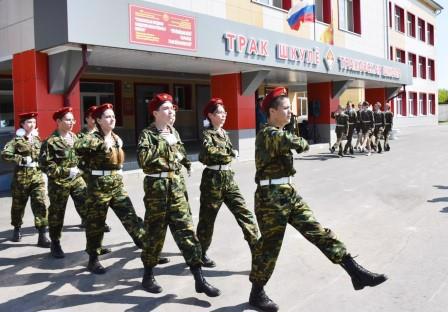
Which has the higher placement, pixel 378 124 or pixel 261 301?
pixel 378 124

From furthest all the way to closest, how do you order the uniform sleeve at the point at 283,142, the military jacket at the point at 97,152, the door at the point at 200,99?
1. the door at the point at 200,99
2. the military jacket at the point at 97,152
3. the uniform sleeve at the point at 283,142

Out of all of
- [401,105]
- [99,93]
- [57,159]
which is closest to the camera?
[57,159]

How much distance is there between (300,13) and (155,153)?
1454 cm

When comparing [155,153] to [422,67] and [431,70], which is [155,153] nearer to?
[422,67]

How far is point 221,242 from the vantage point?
591cm

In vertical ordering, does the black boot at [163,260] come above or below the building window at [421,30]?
below

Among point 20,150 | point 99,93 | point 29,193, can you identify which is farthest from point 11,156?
point 99,93

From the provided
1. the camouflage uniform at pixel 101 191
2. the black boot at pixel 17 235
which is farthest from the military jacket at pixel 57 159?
the black boot at pixel 17 235

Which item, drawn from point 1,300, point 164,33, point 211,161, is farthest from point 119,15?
point 1,300

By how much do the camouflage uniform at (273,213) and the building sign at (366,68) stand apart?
15.5 metres

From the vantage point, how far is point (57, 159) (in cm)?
554

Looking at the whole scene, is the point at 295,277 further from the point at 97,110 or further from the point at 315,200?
the point at 315,200

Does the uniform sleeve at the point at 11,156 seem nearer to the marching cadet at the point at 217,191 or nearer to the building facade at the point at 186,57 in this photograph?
the marching cadet at the point at 217,191

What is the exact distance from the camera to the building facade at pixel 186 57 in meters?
10.1
